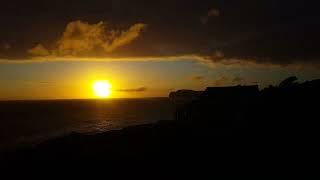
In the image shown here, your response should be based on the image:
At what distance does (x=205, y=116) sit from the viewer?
5212 cm

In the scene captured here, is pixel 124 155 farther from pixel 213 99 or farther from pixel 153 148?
pixel 213 99

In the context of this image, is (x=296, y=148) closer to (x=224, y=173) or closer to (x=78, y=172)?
(x=224, y=173)

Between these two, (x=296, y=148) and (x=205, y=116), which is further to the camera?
(x=205, y=116)

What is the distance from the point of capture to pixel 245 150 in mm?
34188

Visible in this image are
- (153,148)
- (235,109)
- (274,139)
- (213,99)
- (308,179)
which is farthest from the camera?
(213,99)

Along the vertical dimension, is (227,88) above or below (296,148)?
above

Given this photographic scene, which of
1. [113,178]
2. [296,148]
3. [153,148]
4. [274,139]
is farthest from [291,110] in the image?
[113,178]

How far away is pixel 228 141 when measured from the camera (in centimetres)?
3788

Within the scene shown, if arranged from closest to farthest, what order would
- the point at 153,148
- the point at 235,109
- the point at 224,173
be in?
the point at 224,173 → the point at 153,148 → the point at 235,109

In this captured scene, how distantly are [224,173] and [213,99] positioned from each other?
23.4 m

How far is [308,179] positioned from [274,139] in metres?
9.86

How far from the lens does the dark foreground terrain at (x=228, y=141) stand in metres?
31.9

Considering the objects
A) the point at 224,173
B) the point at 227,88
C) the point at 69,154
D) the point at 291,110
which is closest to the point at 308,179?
the point at 224,173

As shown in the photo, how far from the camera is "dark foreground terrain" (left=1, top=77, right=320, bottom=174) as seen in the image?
105ft
